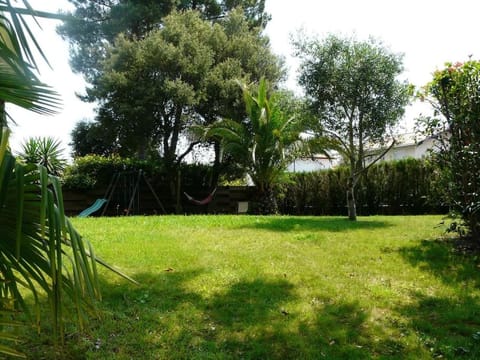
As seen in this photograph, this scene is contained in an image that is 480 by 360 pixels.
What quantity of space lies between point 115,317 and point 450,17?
18.8 feet

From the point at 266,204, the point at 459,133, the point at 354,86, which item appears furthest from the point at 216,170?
the point at 459,133

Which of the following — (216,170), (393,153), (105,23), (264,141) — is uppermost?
(105,23)

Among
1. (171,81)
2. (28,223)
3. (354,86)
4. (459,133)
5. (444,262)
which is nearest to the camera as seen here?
(28,223)

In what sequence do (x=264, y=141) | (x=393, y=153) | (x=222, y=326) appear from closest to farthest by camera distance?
(x=222, y=326)
(x=264, y=141)
(x=393, y=153)

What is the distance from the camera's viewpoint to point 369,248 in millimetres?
5543

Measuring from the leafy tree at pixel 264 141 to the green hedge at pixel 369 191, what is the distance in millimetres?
1248

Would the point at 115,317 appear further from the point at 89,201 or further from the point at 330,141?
the point at 89,201

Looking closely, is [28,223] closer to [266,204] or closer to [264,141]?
[264,141]

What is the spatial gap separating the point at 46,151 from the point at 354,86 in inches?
343

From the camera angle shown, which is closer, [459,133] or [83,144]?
[459,133]

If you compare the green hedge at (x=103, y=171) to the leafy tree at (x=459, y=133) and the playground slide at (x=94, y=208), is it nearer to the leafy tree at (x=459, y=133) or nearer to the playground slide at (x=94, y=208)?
the playground slide at (x=94, y=208)

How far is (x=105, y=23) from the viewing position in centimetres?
1781

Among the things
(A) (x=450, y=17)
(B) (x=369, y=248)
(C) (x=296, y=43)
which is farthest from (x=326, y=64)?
(B) (x=369, y=248)

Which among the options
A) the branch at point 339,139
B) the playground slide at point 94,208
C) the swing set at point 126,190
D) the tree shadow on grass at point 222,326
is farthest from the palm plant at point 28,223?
the swing set at point 126,190
